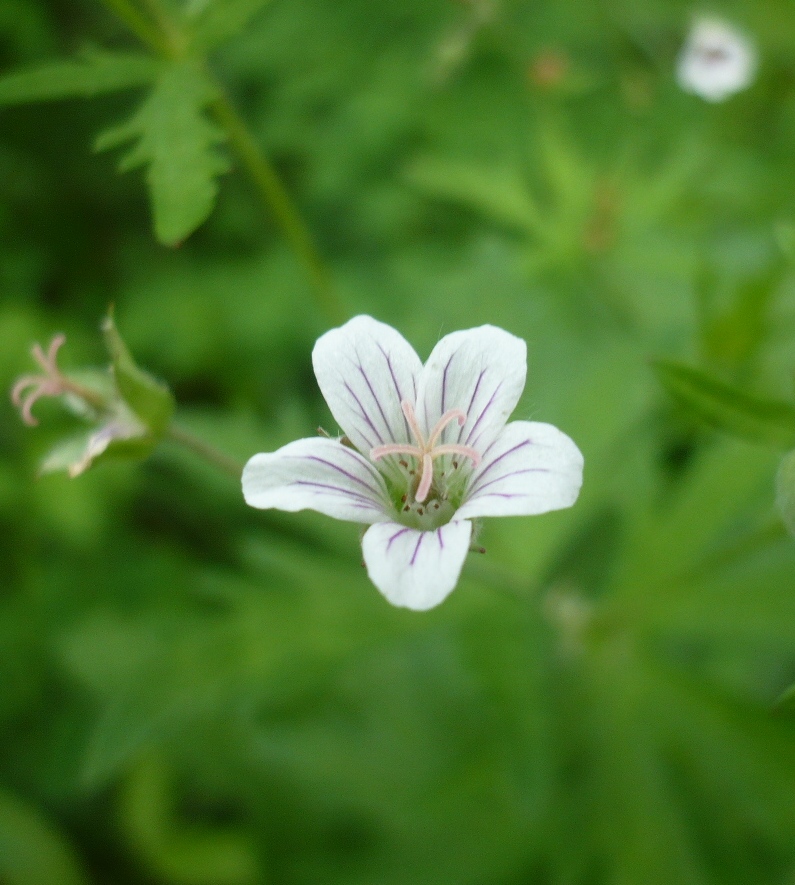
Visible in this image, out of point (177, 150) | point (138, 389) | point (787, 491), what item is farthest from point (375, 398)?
point (787, 491)

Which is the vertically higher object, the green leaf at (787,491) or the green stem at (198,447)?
the green stem at (198,447)

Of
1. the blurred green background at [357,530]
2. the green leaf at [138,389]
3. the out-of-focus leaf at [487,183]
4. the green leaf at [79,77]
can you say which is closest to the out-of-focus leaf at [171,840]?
the blurred green background at [357,530]

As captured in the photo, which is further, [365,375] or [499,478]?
[365,375]

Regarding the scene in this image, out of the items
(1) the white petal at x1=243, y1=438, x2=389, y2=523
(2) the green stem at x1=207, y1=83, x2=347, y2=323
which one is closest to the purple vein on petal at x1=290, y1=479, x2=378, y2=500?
(1) the white petal at x1=243, y1=438, x2=389, y2=523

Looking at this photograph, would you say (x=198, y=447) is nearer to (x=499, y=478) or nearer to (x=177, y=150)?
(x=177, y=150)

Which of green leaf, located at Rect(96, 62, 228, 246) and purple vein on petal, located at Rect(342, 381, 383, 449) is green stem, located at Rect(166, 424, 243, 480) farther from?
purple vein on petal, located at Rect(342, 381, 383, 449)

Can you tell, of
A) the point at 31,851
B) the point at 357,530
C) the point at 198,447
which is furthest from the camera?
the point at 31,851

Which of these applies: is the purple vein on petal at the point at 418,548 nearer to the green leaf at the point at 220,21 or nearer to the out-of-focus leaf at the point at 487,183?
the green leaf at the point at 220,21

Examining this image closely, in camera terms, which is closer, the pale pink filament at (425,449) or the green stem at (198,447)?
the pale pink filament at (425,449)
